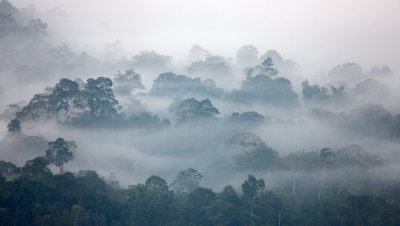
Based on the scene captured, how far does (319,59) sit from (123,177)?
77134 millimetres

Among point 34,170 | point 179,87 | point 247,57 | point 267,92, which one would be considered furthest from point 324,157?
point 247,57

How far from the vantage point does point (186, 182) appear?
46.3 meters

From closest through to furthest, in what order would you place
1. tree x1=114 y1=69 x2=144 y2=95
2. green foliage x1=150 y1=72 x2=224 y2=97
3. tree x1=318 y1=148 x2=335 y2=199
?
tree x1=318 y1=148 x2=335 y2=199 → tree x1=114 y1=69 x2=144 y2=95 → green foliage x1=150 y1=72 x2=224 y2=97

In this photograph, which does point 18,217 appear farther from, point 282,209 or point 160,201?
point 282,209

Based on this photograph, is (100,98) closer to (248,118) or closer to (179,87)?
(179,87)

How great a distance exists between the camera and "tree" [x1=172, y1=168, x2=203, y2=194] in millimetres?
46250

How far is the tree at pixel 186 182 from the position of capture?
4625 centimetres

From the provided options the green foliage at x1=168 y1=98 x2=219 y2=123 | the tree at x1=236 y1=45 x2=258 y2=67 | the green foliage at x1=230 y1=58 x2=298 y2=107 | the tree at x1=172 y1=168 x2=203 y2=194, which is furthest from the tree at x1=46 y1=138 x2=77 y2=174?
the tree at x1=236 y1=45 x2=258 y2=67

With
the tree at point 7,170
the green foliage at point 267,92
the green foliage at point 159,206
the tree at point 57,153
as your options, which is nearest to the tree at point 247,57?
the green foliage at point 267,92

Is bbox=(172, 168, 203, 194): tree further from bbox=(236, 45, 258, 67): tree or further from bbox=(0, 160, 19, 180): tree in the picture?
bbox=(236, 45, 258, 67): tree

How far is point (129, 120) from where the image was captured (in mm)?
61281

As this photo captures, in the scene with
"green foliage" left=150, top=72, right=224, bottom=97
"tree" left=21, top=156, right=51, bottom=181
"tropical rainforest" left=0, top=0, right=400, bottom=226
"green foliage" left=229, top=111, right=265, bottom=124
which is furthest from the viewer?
"green foliage" left=150, top=72, right=224, bottom=97

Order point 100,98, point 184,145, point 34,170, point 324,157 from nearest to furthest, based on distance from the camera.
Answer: point 34,170, point 324,157, point 184,145, point 100,98

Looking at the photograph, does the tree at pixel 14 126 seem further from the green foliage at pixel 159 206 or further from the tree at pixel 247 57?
the tree at pixel 247 57
